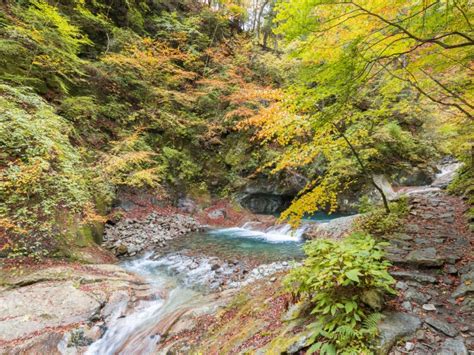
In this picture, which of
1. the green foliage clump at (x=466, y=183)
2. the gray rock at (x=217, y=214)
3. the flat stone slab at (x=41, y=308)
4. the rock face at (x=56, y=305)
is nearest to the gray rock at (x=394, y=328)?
the rock face at (x=56, y=305)

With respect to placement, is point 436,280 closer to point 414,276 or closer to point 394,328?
point 414,276

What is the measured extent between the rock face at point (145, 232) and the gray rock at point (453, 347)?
29.5ft

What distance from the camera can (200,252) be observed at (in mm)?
9508

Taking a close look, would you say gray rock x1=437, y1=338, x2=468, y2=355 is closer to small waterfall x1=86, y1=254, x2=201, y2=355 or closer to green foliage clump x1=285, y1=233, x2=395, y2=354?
green foliage clump x1=285, y1=233, x2=395, y2=354

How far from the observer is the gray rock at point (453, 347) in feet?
7.02

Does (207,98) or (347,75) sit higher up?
(207,98)

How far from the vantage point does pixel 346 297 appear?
2576 millimetres

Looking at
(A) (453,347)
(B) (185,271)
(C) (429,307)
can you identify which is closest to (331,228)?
(B) (185,271)

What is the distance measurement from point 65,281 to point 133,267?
277 centimetres

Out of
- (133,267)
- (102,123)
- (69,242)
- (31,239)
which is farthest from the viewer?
(102,123)

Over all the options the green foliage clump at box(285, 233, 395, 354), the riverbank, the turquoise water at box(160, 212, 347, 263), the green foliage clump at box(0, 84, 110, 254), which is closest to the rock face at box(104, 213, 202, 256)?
the turquoise water at box(160, 212, 347, 263)

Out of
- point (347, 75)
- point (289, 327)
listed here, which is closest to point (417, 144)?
point (347, 75)

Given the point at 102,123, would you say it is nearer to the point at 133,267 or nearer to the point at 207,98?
the point at 207,98

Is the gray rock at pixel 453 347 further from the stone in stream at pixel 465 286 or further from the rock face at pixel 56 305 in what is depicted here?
the rock face at pixel 56 305
